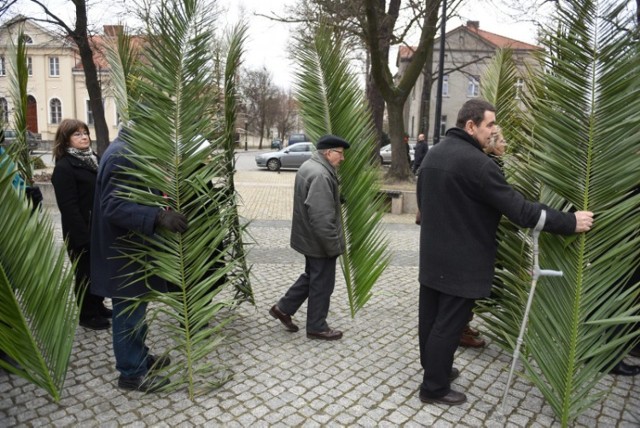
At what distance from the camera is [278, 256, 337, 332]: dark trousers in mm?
4488

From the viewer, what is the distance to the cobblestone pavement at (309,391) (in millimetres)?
3242

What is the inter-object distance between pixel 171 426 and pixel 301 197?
2152 millimetres

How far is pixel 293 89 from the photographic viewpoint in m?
5.27

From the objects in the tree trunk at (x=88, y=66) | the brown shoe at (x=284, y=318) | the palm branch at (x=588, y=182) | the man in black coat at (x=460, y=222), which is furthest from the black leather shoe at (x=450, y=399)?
the tree trunk at (x=88, y=66)

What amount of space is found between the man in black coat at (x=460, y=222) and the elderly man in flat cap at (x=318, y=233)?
107 centimetres

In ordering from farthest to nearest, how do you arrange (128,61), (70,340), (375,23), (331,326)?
(375,23)
(331,326)
(128,61)
(70,340)

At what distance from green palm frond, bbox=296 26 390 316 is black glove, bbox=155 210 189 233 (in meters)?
2.22

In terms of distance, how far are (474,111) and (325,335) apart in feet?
7.96

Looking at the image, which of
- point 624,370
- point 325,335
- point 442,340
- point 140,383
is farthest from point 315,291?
point 624,370

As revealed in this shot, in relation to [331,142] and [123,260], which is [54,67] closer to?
[331,142]

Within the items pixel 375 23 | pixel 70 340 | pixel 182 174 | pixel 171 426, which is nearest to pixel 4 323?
pixel 70 340

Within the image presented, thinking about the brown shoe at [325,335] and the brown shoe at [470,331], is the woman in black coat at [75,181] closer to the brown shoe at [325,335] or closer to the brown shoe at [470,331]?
the brown shoe at [325,335]

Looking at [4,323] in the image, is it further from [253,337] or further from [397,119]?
[397,119]

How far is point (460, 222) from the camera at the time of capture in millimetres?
3180
